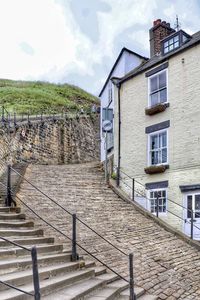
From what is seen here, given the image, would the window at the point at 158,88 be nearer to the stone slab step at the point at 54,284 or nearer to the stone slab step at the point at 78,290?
the stone slab step at the point at 54,284

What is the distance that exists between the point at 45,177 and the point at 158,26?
9.82 metres

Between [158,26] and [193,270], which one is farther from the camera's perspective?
[158,26]

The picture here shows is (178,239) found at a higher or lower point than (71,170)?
lower

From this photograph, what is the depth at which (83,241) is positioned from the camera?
9906 millimetres

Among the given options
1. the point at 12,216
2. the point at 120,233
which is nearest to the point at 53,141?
the point at 120,233

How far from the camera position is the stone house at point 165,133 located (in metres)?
14.0

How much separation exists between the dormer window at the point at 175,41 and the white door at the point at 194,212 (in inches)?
267

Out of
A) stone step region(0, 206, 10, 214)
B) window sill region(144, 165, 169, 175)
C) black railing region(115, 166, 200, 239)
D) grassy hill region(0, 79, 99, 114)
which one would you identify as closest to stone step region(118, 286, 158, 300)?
stone step region(0, 206, 10, 214)

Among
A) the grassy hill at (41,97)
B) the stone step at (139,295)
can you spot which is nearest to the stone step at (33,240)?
the stone step at (139,295)

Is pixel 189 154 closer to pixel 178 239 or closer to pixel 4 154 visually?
pixel 178 239

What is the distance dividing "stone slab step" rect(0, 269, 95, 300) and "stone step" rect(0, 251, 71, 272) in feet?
1.64

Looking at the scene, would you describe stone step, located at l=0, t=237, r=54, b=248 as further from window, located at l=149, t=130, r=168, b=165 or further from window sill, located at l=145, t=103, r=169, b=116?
window sill, located at l=145, t=103, r=169, b=116

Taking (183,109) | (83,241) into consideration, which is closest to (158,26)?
(183,109)

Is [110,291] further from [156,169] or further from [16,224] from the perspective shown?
[156,169]
